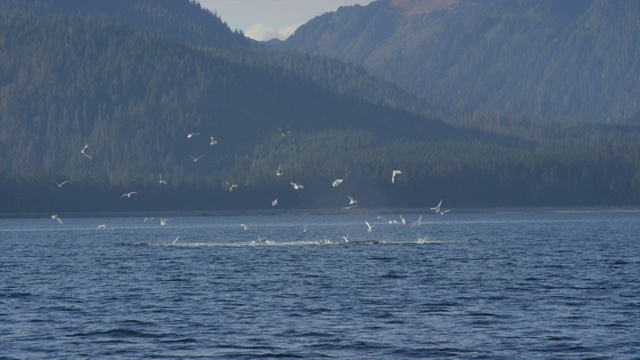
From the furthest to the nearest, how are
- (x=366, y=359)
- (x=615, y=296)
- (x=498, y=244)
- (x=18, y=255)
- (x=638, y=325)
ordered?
(x=498, y=244) < (x=18, y=255) < (x=615, y=296) < (x=638, y=325) < (x=366, y=359)

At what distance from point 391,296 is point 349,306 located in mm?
7025

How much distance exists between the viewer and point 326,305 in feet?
262

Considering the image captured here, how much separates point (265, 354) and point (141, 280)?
43500 mm

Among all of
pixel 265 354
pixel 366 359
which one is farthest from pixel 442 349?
pixel 265 354

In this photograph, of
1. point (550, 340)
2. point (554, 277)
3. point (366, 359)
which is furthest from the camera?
point (554, 277)

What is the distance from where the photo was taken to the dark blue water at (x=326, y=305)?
6256 centimetres

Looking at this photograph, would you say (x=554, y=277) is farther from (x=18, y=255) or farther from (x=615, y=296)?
(x=18, y=255)

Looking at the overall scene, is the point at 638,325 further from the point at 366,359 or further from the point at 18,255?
the point at 18,255

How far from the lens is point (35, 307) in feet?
267

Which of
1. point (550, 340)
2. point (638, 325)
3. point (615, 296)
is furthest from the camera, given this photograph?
point (615, 296)

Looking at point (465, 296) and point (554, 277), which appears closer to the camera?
point (465, 296)

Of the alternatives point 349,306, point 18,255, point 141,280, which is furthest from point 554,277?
point 18,255

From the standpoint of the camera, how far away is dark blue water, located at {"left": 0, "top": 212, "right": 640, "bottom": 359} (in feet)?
205

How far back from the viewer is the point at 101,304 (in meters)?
83.2
